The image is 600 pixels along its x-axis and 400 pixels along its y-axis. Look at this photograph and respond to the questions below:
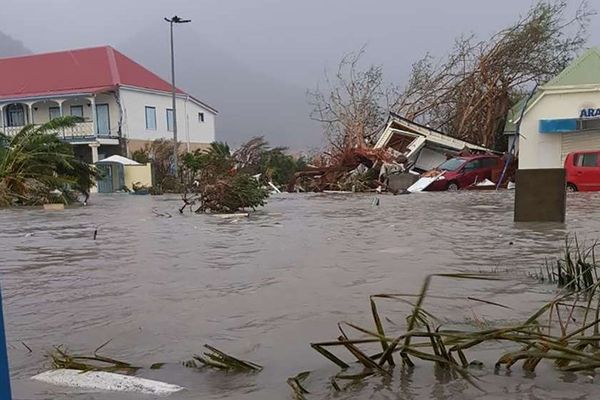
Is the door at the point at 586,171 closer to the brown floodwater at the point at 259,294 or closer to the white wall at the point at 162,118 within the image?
the brown floodwater at the point at 259,294

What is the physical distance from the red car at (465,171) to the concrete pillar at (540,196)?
14.0 metres

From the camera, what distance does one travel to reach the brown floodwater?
3191 mm

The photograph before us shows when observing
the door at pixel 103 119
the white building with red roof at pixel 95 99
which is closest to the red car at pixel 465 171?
the white building with red roof at pixel 95 99

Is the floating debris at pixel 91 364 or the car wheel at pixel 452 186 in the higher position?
the car wheel at pixel 452 186

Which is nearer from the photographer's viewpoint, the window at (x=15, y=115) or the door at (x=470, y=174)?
the door at (x=470, y=174)

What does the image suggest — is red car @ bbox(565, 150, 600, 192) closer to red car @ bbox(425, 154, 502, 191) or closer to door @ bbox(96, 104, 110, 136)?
red car @ bbox(425, 154, 502, 191)

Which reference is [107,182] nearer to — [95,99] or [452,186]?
[95,99]

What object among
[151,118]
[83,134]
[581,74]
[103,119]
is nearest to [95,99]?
[103,119]

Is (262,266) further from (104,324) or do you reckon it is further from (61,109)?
Answer: (61,109)

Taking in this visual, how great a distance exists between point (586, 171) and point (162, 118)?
30695 millimetres

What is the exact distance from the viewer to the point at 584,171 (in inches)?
819

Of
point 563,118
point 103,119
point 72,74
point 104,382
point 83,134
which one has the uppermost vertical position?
point 72,74

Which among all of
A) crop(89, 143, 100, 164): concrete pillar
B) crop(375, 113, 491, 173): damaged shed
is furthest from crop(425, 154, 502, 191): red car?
crop(89, 143, 100, 164): concrete pillar

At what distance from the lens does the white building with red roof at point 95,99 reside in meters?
38.4
